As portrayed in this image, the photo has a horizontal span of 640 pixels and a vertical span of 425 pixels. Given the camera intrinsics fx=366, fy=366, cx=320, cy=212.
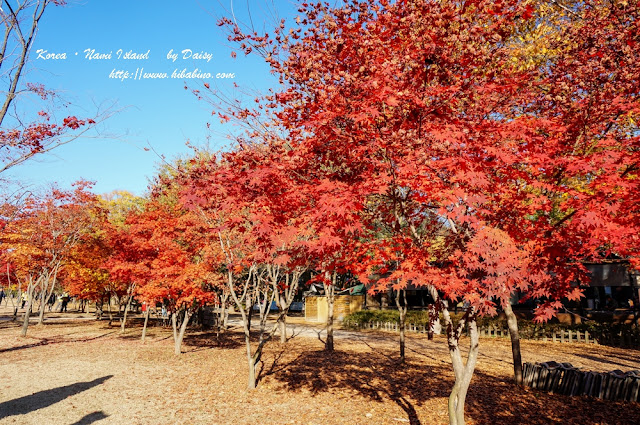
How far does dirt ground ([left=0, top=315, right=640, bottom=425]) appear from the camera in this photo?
7.50 meters

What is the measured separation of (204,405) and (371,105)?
24.4ft

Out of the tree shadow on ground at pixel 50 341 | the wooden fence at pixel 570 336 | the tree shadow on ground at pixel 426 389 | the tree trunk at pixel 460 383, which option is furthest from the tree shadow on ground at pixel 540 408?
the tree shadow on ground at pixel 50 341

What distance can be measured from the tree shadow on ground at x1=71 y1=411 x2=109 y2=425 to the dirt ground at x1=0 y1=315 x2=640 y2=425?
0.06ft

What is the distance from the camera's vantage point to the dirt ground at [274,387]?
24.6ft

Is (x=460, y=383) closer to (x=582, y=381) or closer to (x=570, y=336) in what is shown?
(x=582, y=381)

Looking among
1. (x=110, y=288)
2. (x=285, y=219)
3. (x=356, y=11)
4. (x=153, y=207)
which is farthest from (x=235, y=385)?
(x=110, y=288)

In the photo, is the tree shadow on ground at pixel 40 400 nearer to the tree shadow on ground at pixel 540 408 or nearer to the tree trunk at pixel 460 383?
the tree trunk at pixel 460 383

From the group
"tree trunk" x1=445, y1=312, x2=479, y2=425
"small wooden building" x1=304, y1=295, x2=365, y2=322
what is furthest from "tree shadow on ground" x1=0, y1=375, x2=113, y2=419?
"small wooden building" x1=304, y1=295, x2=365, y2=322

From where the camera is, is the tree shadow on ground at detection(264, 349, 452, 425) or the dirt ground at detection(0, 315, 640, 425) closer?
the dirt ground at detection(0, 315, 640, 425)

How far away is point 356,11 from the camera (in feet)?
20.4

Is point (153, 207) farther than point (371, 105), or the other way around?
point (153, 207)

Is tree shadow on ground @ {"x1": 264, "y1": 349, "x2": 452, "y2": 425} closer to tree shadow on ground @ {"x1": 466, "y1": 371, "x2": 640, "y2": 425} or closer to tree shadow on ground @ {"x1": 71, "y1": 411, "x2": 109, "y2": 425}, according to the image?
tree shadow on ground @ {"x1": 466, "y1": 371, "x2": 640, "y2": 425}

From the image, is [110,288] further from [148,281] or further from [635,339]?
[635,339]

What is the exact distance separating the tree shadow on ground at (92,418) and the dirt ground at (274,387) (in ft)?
0.06
